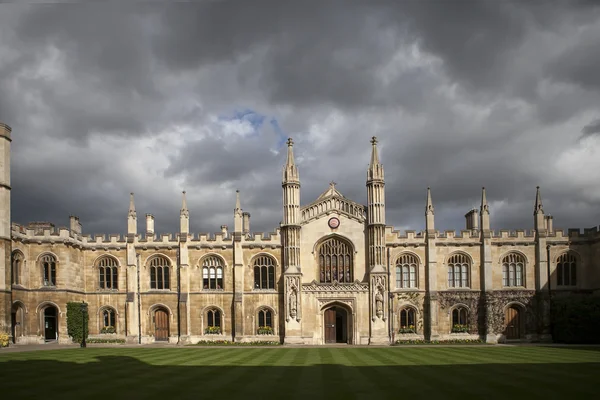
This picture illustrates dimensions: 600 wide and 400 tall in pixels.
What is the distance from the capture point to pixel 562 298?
44844 mm

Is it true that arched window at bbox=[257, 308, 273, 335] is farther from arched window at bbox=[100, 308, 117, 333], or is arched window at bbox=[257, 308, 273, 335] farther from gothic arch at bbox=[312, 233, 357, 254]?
arched window at bbox=[100, 308, 117, 333]

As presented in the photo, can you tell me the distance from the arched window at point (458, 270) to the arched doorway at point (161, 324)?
23491mm

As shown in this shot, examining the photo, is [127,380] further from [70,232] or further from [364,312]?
[70,232]

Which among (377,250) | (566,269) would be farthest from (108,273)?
(566,269)

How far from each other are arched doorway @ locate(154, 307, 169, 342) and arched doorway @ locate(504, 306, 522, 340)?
90.2 ft

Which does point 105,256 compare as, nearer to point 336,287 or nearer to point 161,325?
point 161,325

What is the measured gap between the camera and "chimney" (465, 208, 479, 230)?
163ft

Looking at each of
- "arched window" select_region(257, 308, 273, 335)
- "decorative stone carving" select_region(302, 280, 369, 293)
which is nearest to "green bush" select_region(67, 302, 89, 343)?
"arched window" select_region(257, 308, 273, 335)

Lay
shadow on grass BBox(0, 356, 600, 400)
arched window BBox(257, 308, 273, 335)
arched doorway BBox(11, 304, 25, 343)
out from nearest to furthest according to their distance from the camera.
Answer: shadow on grass BBox(0, 356, 600, 400) → arched doorway BBox(11, 304, 25, 343) → arched window BBox(257, 308, 273, 335)

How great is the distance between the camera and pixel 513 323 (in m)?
46.1

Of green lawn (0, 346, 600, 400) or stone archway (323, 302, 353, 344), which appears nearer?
green lawn (0, 346, 600, 400)

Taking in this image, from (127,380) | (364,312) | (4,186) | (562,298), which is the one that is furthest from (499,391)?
(4,186)

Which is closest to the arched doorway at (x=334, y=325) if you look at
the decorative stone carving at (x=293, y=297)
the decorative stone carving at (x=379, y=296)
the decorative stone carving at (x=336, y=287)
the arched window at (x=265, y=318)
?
the decorative stone carving at (x=336, y=287)

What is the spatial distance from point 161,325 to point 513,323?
1127 inches
